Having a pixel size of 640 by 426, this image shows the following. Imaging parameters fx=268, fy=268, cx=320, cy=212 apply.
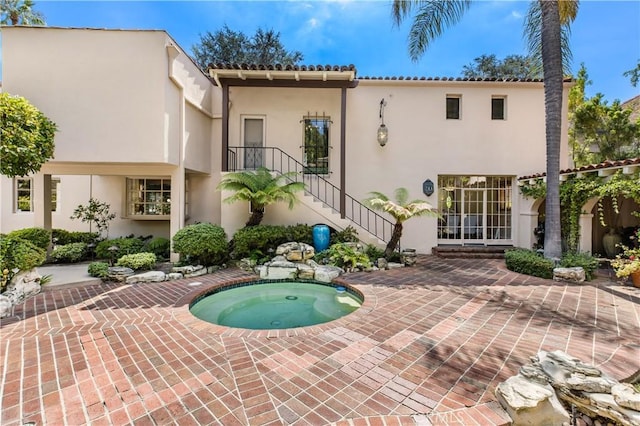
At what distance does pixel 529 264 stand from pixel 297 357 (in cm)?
689

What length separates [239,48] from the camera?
15.1 meters

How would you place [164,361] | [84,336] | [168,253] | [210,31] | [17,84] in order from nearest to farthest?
[164,361] < [84,336] < [17,84] < [168,253] < [210,31]

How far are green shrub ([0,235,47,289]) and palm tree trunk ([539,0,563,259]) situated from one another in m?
12.0

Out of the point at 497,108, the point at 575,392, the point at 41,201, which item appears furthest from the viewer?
the point at 497,108

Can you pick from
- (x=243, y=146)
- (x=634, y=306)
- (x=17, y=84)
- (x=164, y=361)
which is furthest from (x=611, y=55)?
(x=17, y=84)

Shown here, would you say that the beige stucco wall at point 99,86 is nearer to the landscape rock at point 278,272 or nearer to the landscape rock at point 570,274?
the landscape rock at point 278,272

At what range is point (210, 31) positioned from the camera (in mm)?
14867

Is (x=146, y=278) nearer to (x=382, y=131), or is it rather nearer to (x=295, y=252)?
(x=295, y=252)

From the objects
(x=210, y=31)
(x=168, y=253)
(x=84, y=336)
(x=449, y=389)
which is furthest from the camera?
(x=210, y=31)

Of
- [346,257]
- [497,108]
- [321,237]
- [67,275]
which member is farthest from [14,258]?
[497,108]

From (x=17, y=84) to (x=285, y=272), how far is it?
8.33 metres

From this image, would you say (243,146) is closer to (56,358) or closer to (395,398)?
(56,358)

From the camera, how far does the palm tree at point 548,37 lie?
6.76 metres

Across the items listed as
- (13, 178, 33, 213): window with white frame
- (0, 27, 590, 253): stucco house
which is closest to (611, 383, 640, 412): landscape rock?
(0, 27, 590, 253): stucco house
